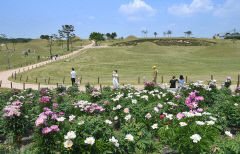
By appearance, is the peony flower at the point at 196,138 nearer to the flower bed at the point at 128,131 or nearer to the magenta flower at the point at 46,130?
the flower bed at the point at 128,131

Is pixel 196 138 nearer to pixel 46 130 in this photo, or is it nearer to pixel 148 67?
pixel 46 130

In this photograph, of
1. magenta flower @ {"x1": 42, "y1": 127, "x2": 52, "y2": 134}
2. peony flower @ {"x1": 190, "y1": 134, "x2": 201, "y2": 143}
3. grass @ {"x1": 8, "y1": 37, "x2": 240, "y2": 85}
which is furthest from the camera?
grass @ {"x1": 8, "y1": 37, "x2": 240, "y2": 85}

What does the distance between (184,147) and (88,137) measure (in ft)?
7.40

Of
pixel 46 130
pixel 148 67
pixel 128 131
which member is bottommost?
pixel 128 131

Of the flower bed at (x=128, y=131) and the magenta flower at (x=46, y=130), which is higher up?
the magenta flower at (x=46, y=130)

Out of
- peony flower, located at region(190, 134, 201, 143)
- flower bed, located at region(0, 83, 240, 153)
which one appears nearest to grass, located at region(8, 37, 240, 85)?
flower bed, located at region(0, 83, 240, 153)

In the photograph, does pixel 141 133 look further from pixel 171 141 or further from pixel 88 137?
pixel 88 137

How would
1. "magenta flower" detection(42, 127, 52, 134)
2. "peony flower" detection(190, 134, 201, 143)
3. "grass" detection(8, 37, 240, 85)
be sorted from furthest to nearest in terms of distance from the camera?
"grass" detection(8, 37, 240, 85) → "magenta flower" detection(42, 127, 52, 134) → "peony flower" detection(190, 134, 201, 143)

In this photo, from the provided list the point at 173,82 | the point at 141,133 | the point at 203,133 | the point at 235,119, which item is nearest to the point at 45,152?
the point at 141,133

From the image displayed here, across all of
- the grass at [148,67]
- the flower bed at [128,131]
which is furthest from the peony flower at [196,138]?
the grass at [148,67]

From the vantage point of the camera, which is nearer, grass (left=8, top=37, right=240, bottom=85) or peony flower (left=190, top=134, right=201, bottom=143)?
peony flower (left=190, top=134, right=201, bottom=143)

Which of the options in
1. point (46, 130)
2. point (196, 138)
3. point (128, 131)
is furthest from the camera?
point (128, 131)

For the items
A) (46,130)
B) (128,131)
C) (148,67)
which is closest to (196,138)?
(128,131)

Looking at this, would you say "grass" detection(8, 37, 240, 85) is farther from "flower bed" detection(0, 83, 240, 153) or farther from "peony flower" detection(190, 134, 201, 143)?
"peony flower" detection(190, 134, 201, 143)
